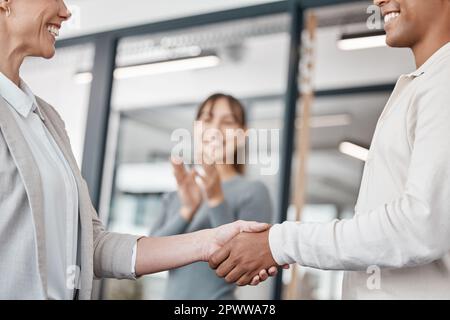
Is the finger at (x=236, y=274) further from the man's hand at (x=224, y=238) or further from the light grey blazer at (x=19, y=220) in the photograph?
the light grey blazer at (x=19, y=220)

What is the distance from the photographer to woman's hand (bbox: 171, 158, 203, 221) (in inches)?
90.7

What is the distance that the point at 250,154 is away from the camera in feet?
11.6

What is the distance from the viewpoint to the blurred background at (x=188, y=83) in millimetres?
2777

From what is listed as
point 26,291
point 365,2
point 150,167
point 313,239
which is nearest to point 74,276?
point 26,291

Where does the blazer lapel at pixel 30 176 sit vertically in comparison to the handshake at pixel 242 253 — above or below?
above

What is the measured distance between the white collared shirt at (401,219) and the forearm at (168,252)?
218 mm

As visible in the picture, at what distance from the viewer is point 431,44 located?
123 cm

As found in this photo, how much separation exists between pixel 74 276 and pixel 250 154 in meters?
2.45

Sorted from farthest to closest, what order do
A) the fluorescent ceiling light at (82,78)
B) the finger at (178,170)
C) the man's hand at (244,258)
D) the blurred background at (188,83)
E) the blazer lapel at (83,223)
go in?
1. the fluorescent ceiling light at (82,78)
2. the blurred background at (188,83)
3. the finger at (178,170)
4. the man's hand at (244,258)
5. the blazer lapel at (83,223)

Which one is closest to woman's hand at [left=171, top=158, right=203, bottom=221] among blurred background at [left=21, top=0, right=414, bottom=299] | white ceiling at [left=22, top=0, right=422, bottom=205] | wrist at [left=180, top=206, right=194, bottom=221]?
wrist at [left=180, top=206, right=194, bottom=221]

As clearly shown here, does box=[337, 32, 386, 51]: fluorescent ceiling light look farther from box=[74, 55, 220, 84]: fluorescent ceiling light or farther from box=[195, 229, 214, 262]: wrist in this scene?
box=[195, 229, 214, 262]: wrist

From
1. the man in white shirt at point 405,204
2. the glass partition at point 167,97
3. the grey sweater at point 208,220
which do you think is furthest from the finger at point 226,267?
the glass partition at point 167,97
